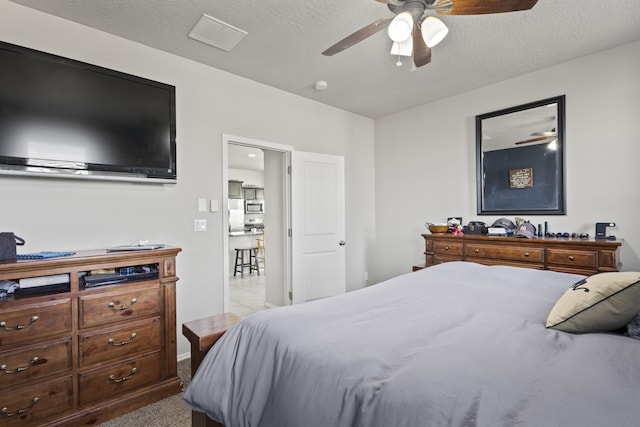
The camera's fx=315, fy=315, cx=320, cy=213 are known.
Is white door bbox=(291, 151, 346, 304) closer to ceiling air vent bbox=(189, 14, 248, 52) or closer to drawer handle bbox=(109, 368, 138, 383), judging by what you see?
ceiling air vent bbox=(189, 14, 248, 52)

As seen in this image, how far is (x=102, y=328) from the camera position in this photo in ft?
6.68

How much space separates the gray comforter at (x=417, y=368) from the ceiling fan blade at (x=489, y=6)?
1.47 metres

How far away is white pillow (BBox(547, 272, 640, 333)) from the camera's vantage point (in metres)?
1.07

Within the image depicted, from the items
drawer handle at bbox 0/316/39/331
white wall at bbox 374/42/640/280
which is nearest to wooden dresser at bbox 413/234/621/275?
white wall at bbox 374/42/640/280

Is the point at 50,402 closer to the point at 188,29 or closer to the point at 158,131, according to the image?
the point at 158,131

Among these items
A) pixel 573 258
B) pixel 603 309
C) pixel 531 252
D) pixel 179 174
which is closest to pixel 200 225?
pixel 179 174

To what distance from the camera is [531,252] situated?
9.50 feet

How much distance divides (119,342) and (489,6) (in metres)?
2.99

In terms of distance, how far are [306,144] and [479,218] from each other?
2.30 m

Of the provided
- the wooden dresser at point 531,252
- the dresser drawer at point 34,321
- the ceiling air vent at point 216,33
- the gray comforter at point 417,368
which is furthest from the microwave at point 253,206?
the gray comforter at point 417,368

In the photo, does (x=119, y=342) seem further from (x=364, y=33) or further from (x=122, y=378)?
(x=364, y=33)

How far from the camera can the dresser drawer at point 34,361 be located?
5.65 ft

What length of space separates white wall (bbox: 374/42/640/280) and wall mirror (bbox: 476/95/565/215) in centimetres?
9

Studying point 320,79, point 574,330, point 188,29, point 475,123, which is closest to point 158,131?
point 188,29
